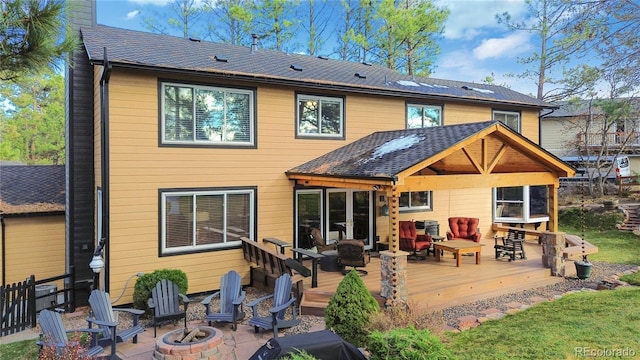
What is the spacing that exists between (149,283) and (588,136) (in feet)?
85.0

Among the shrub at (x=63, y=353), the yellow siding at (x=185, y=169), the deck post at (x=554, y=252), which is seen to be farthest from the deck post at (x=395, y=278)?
the shrub at (x=63, y=353)

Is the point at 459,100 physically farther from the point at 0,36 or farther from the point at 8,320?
the point at 8,320

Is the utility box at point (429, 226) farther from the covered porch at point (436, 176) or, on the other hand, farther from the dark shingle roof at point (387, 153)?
the dark shingle roof at point (387, 153)

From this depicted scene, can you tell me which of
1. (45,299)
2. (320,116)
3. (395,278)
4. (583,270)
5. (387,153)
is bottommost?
(45,299)

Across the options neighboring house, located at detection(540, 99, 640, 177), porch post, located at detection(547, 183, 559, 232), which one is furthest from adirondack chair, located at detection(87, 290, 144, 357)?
neighboring house, located at detection(540, 99, 640, 177)

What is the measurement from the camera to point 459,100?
1262 cm

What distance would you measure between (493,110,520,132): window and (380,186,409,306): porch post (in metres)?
8.25

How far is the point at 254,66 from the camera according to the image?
34.4ft

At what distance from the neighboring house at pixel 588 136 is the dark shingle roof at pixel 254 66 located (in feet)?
38.6

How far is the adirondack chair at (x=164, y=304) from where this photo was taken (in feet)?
22.3

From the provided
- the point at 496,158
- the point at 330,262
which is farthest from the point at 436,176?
the point at 330,262

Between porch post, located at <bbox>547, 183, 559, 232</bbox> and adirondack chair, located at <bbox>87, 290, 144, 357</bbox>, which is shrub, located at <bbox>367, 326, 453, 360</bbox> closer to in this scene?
adirondack chair, located at <bbox>87, 290, 144, 357</bbox>

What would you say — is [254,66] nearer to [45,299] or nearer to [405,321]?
[405,321]

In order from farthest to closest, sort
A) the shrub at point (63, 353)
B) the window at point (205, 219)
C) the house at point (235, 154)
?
the window at point (205, 219)
the house at point (235, 154)
the shrub at point (63, 353)
